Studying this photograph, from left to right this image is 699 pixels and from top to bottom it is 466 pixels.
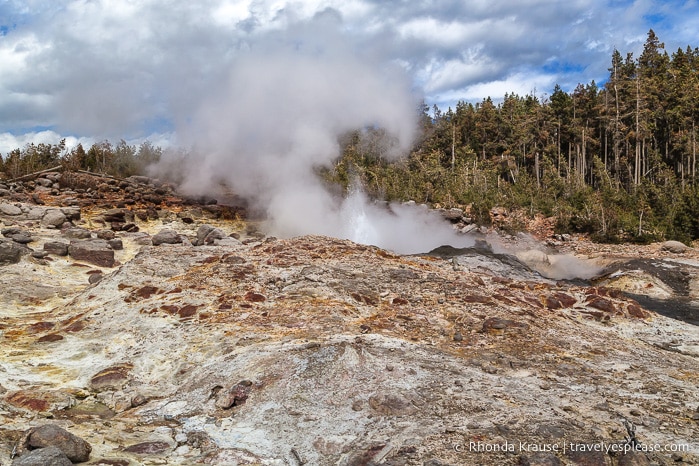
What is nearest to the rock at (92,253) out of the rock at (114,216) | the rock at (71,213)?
the rock at (71,213)

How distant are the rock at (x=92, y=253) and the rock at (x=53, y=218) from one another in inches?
174

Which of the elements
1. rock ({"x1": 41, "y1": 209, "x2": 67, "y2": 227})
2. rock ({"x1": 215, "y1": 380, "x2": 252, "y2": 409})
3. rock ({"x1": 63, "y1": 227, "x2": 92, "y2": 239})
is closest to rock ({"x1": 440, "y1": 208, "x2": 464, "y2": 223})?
rock ({"x1": 63, "y1": 227, "x2": 92, "y2": 239})

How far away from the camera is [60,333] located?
7305 millimetres

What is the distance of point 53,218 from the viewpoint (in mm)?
16438

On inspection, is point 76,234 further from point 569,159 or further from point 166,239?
point 569,159

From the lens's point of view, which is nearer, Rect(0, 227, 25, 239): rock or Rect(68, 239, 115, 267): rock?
Rect(68, 239, 115, 267): rock

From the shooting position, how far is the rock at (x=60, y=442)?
386 cm

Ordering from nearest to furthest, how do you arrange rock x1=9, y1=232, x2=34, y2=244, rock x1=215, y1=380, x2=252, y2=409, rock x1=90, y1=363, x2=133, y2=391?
rock x1=215, y1=380, x2=252, y2=409 < rock x1=90, y1=363, x2=133, y2=391 < rock x1=9, y1=232, x2=34, y2=244

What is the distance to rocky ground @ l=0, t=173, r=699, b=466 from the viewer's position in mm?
4148

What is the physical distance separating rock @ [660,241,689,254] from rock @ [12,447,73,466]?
75.9 ft

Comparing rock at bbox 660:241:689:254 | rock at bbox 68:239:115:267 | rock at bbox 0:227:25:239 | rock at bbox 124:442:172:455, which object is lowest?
rock at bbox 660:241:689:254

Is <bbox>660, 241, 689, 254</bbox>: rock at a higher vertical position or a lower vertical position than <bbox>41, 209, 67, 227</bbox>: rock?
lower

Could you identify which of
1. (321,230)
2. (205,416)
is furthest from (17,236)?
(205,416)

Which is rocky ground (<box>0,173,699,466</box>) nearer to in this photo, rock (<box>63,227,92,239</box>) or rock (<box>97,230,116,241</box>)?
rock (<box>63,227,92,239</box>)
